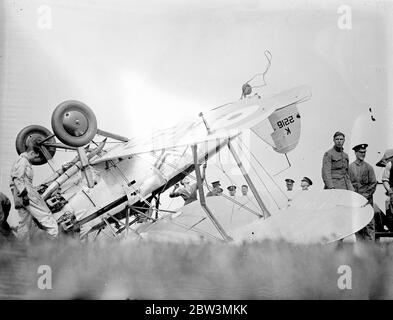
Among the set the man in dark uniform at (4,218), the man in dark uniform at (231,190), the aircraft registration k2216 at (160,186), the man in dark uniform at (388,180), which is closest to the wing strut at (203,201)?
the aircraft registration k2216 at (160,186)

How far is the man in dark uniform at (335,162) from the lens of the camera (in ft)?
12.8

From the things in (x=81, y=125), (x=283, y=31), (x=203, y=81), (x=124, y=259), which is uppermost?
(x=283, y=31)

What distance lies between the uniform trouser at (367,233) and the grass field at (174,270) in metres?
0.06

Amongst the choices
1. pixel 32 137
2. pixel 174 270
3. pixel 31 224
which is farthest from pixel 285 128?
pixel 31 224

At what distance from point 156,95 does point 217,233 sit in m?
1.00

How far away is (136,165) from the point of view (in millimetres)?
3861

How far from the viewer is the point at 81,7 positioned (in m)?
3.84

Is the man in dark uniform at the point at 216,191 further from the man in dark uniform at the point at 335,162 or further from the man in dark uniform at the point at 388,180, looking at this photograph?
the man in dark uniform at the point at 388,180

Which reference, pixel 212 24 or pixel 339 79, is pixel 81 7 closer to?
pixel 212 24

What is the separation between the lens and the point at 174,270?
3801 mm

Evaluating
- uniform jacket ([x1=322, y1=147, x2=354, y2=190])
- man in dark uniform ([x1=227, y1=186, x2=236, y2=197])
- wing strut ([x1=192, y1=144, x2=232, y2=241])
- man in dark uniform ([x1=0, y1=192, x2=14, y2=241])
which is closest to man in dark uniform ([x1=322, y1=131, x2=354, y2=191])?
uniform jacket ([x1=322, y1=147, x2=354, y2=190])
